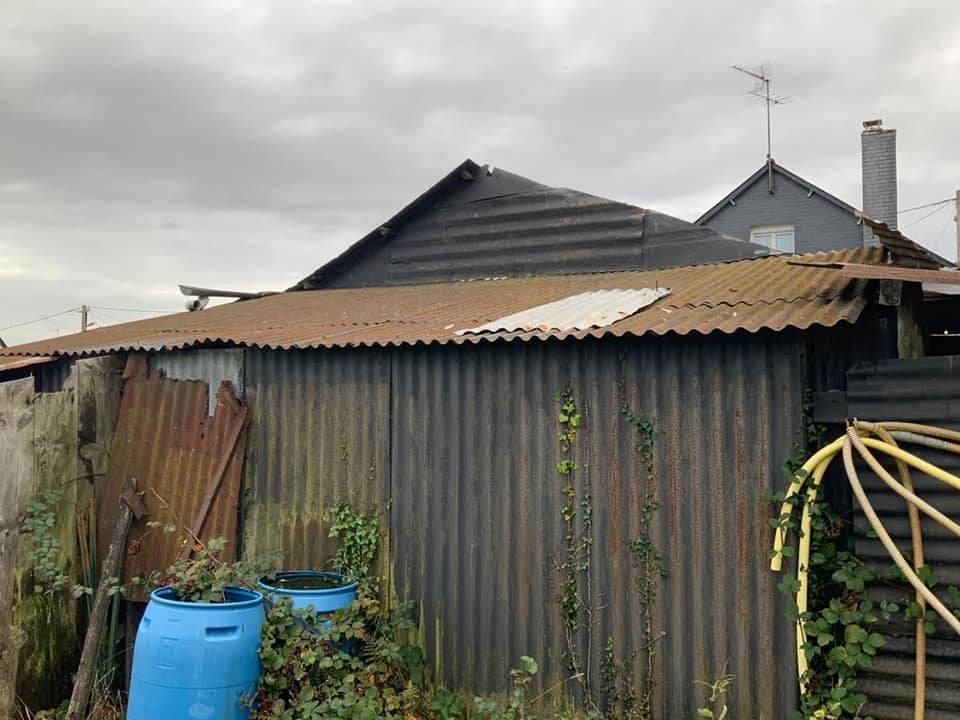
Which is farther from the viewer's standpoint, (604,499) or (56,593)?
(56,593)

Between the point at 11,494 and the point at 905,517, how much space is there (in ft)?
19.4

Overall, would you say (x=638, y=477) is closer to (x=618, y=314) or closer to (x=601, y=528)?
(x=601, y=528)

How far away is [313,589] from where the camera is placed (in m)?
5.85

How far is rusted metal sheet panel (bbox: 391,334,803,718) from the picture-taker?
495 cm

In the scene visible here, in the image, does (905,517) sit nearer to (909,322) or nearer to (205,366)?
(909,322)

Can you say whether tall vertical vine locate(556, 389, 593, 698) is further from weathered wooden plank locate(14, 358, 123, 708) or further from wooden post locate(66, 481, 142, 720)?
weathered wooden plank locate(14, 358, 123, 708)

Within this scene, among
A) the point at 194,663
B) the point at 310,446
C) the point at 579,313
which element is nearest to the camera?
the point at 194,663

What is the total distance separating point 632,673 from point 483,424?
1.88 meters

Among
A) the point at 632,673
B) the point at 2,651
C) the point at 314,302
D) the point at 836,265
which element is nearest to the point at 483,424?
the point at 632,673

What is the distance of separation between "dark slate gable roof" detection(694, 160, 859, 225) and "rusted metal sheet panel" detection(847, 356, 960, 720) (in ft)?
49.5

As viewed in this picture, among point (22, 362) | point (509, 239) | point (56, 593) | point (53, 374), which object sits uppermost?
point (509, 239)

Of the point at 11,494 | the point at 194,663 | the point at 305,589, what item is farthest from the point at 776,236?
the point at 194,663

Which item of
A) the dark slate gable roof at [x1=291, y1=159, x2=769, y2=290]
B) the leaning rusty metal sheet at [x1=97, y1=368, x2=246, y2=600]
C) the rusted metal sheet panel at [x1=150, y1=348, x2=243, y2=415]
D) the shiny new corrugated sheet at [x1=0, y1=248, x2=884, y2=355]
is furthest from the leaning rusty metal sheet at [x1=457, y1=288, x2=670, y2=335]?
the leaning rusty metal sheet at [x1=97, y1=368, x2=246, y2=600]

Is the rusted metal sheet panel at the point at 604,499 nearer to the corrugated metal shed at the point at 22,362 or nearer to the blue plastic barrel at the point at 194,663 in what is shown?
the blue plastic barrel at the point at 194,663
